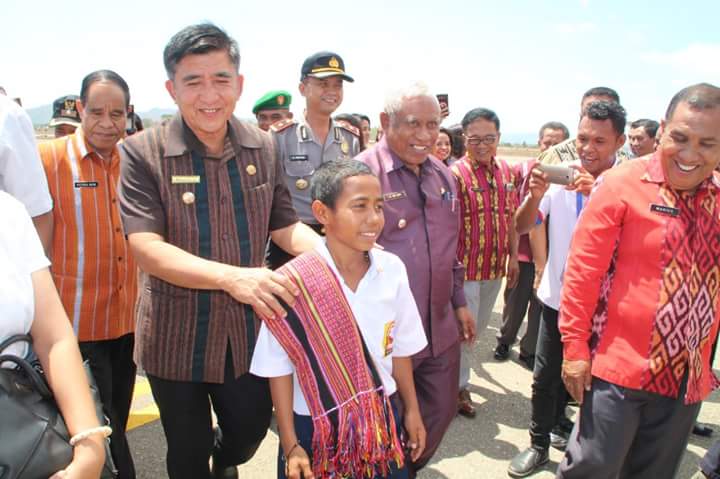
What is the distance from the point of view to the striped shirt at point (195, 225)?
2053mm

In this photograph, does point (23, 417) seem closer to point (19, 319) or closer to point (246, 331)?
point (19, 319)

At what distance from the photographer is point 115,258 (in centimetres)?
286

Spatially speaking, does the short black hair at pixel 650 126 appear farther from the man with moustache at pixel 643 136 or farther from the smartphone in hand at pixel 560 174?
the smartphone in hand at pixel 560 174

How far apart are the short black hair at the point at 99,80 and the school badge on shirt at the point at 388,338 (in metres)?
2.07

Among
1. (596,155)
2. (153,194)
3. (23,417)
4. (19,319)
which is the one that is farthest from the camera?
(596,155)

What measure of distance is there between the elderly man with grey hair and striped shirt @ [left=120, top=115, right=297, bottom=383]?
67cm

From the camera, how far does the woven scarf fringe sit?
1.86m

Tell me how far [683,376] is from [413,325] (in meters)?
1.14

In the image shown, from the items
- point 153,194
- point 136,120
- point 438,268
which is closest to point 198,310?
point 153,194

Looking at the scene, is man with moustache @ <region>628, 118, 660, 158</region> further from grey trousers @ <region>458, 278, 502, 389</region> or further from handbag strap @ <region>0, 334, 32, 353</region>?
handbag strap @ <region>0, 334, 32, 353</region>

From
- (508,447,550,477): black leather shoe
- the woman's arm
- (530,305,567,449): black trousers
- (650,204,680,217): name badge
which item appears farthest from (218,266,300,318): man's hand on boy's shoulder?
(508,447,550,477): black leather shoe

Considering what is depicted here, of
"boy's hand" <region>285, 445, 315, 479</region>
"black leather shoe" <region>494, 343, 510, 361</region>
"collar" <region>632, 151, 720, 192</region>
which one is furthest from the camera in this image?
"black leather shoe" <region>494, 343, 510, 361</region>

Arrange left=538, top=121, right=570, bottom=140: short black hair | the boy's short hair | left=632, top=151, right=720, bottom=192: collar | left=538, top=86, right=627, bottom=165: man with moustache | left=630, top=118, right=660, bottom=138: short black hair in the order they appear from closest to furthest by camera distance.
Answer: the boy's short hair
left=632, top=151, right=720, bottom=192: collar
left=538, top=86, right=627, bottom=165: man with moustache
left=630, top=118, right=660, bottom=138: short black hair
left=538, top=121, right=570, bottom=140: short black hair

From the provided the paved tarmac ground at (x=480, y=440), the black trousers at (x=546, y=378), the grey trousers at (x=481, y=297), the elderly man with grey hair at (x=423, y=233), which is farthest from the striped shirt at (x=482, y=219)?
the elderly man with grey hair at (x=423, y=233)
